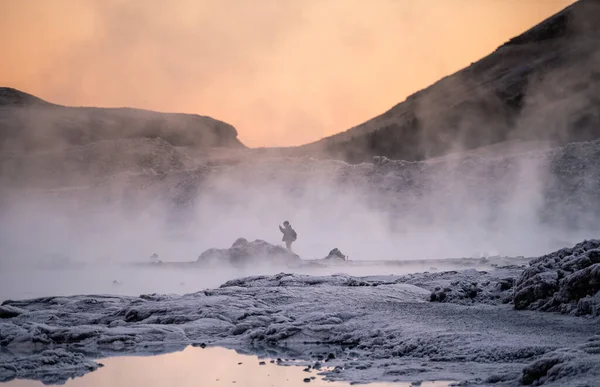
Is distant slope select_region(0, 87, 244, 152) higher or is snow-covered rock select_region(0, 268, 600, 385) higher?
distant slope select_region(0, 87, 244, 152)

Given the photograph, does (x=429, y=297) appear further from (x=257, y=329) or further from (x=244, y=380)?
(x=244, y=380)

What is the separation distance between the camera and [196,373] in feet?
33.6

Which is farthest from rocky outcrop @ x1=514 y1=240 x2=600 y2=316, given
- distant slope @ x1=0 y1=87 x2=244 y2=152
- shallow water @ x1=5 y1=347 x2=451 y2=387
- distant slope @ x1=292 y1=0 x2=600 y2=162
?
distant slope @ x1=0 y1=87 x2=244 y2=152

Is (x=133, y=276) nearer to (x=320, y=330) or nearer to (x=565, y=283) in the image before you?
(x=320, y=330)

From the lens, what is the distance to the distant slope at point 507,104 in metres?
59.9

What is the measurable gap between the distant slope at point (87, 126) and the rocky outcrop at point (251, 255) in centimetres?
4103

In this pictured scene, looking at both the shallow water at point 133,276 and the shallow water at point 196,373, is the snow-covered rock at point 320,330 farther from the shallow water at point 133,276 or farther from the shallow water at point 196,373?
the shallow water at point 133,276

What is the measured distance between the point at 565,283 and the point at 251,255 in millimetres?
16626

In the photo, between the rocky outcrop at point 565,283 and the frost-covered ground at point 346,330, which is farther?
the rocky outcrop at point 565,283

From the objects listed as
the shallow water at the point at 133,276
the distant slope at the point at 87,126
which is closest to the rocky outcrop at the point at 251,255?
the shallow water at the point at 133,276

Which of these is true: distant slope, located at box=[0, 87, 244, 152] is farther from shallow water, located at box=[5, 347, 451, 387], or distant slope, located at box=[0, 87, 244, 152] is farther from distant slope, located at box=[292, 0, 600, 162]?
shallow water, located at box=[5, 347, 451, 387]

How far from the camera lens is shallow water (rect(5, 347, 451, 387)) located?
380 inches

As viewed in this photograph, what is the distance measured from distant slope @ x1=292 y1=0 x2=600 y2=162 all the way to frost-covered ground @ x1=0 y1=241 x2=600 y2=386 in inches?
1626

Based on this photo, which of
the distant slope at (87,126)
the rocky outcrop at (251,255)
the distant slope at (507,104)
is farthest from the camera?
the distant slope at (87,126)
